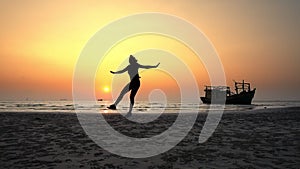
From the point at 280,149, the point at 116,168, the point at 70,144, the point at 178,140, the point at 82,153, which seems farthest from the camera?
the point at 178,140

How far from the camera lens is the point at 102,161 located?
5652 millimetres

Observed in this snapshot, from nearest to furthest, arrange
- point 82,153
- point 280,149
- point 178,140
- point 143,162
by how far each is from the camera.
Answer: point 143,162, point 82,153, point 280,149, point 178,140

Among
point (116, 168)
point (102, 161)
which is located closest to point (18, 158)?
point (102, 161)

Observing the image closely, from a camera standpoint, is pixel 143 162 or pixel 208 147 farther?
pixel 208 147

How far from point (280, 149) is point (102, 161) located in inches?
165

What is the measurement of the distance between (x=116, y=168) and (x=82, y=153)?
5.41ft

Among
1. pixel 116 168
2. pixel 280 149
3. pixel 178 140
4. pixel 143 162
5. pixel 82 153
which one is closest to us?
pixel 116 168

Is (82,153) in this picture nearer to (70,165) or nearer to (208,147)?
(70,165)

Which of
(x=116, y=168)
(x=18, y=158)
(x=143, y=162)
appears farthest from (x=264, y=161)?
(x=18, y=158)

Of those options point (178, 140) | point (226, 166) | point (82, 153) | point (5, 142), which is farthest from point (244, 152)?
point (5, 142)

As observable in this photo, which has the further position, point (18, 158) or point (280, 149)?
point (280, 149)

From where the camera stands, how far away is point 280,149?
6957 millimetres

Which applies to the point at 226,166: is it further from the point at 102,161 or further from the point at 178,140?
the point at 178,140

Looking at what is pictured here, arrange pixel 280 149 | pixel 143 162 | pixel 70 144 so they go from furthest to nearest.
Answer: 1. pixel 70 144
2. pixel 280 149
3. pixel 143 162
